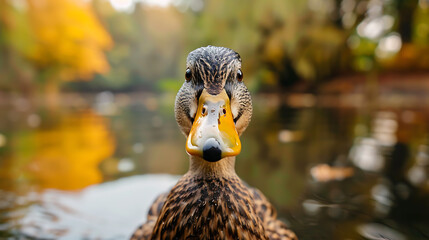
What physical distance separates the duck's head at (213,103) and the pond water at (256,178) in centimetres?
85

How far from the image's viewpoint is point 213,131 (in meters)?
0.82

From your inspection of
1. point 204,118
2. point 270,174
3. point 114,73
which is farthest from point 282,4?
point 114,73

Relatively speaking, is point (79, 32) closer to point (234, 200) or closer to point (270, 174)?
point (270, 174)

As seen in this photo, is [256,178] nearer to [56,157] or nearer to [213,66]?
[213,66]

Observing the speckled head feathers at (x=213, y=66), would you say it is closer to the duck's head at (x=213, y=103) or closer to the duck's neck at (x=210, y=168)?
the duck's head at (x=213, y=103)

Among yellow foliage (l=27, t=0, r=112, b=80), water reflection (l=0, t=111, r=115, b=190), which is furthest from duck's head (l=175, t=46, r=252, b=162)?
yellow foliage (l=27, t=0, r=112, b=80)

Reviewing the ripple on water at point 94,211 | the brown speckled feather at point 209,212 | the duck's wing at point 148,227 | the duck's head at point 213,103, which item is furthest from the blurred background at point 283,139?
the duck's head at point 213,103

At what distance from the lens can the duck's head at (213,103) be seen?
0.81m

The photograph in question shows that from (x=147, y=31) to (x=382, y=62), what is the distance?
15.9m

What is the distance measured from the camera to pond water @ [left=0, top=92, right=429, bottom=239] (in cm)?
166

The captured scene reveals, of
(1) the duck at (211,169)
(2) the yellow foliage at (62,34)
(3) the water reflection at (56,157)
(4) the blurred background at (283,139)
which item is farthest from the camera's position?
(2) the yellow foliage at (62,34)

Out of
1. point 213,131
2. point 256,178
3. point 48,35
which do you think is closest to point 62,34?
point 48,35

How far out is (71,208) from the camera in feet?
6.25

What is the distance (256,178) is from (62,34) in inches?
539
